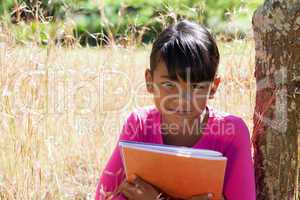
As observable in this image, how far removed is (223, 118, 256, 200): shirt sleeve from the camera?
6.75 feet

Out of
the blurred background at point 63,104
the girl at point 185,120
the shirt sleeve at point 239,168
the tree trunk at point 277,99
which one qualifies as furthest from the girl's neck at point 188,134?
the blurred background at point 63,104

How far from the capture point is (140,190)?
1997mm

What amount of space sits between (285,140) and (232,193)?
29cm

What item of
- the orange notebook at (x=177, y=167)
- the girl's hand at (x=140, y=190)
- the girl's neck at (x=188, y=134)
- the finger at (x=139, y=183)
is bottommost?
the girl's hand at (x=140, y=190)

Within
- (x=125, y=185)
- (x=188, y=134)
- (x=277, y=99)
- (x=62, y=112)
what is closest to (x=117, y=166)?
(x=125, y=185)

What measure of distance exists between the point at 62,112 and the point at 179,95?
108 centimetres

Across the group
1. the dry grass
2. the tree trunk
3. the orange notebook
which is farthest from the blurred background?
the orange notebook

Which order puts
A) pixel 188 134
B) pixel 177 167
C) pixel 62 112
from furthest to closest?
pixel 62 112, pixel 188 134, pixel 177 167

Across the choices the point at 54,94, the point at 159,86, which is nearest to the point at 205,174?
the point at 159,86

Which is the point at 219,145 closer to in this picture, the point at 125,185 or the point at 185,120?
the point at 185,120

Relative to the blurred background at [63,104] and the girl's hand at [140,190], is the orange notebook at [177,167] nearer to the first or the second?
the girl's hand at [140,190]

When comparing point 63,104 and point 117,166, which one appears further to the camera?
point 63,104

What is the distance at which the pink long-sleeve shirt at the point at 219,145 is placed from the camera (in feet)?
6.76

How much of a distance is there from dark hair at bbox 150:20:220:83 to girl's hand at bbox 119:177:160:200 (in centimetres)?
33
